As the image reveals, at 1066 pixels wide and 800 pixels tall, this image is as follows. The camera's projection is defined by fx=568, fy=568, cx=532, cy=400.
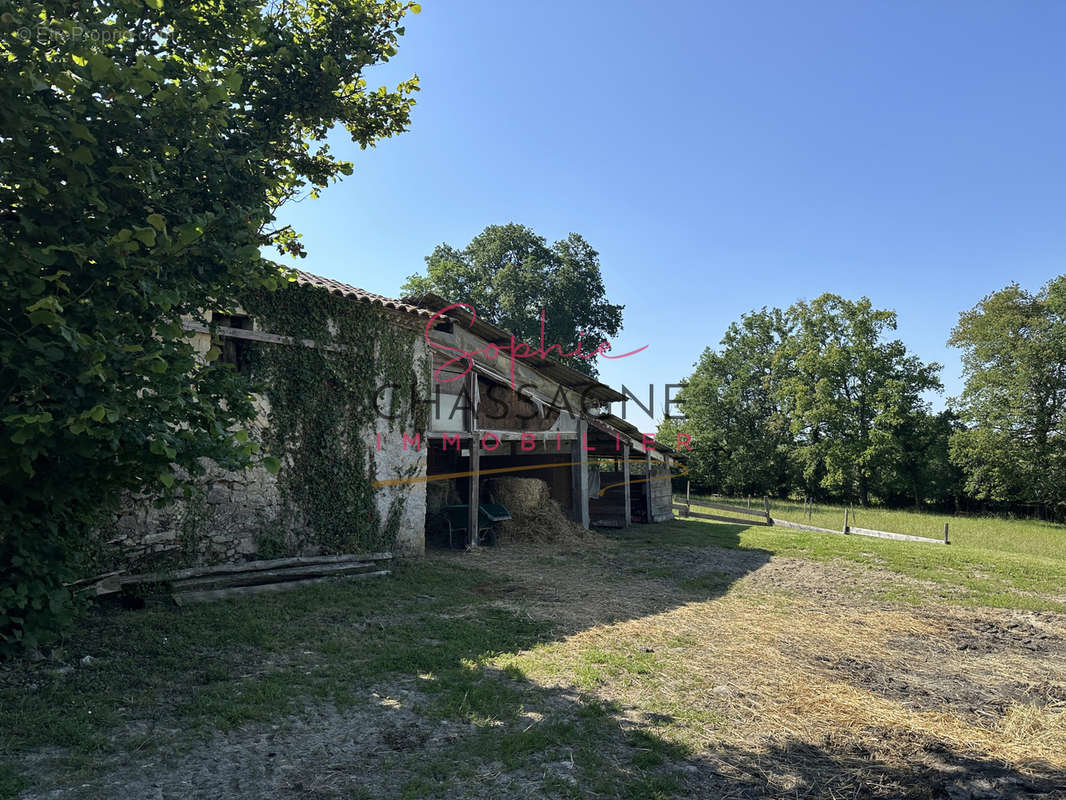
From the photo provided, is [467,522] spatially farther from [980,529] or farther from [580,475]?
[980,529]

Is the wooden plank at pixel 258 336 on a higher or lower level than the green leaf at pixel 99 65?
lower

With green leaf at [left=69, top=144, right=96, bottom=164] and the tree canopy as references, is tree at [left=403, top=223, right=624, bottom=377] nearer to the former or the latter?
the tree canopy

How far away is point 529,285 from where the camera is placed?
35.2 metres

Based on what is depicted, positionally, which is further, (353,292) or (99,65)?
(353,292)

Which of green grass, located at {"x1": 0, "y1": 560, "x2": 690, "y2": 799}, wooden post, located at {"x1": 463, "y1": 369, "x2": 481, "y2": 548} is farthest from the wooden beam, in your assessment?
green grass, located at {"x1": 0, "y1": 560, "x2": 690, "y2": 799}

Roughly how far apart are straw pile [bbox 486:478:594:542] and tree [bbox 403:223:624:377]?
1955 centimetres

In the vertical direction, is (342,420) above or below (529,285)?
below

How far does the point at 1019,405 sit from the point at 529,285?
1057 inches

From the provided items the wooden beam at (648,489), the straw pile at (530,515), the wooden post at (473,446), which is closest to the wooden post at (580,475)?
the straw pile at (530,515)

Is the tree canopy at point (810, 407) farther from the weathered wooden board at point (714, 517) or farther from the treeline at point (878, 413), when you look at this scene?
the weathered wooden board at point (714, 517)

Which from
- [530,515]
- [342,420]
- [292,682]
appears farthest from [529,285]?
[292,682]

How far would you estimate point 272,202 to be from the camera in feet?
20.5

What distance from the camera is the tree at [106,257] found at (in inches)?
158

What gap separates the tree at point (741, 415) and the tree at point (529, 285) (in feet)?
32.0
